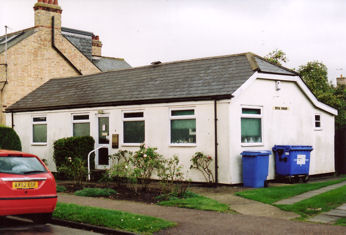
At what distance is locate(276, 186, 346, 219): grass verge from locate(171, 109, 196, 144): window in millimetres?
5777

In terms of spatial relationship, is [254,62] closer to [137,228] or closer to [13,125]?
[137,228]

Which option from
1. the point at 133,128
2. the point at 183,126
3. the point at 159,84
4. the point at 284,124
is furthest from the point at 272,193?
the point at 159,84

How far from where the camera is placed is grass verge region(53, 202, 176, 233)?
9.60 meters

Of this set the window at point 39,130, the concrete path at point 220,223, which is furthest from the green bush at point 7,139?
the concrete path at point 220,223

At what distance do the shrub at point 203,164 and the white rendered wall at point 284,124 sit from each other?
80 centimetres

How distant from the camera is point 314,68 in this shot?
33.0 metres

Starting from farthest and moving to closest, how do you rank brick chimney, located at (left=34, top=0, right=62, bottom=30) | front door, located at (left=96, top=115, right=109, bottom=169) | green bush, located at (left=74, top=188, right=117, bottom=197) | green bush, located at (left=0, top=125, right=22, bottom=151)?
brick chimney, located at (left=34, top=0, right=62, bottom=30) < green bush, located at (left=0, top=125, right=22, bottom=151) < front door, located at (left=96, top=115, right=109, bottom=169) < green bush, located at (left=74, top=188, right=117, bottom=197)

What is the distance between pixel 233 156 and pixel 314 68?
18.6 m

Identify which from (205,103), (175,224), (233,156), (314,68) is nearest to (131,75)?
(205,103)

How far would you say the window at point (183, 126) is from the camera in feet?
58.0

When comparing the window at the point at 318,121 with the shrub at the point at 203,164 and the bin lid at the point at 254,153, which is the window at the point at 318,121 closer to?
the bin lid at the point at 254,153

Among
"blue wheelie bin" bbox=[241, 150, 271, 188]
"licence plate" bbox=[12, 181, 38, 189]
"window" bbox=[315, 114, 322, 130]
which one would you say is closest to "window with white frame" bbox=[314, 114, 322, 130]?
"window" bbox=[315, 114, 322, 130]

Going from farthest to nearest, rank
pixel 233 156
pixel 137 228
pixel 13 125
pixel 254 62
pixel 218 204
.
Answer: pixel 13 125, pixel 254 62, pixel 233 156, pixel 218 204, pixel 137 228

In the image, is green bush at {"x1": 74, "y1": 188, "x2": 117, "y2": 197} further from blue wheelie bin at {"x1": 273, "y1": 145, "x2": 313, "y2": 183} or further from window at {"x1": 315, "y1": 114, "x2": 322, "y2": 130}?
window at {"x1": 315, "y1": 114, "x2": 322, "y2": 130}
